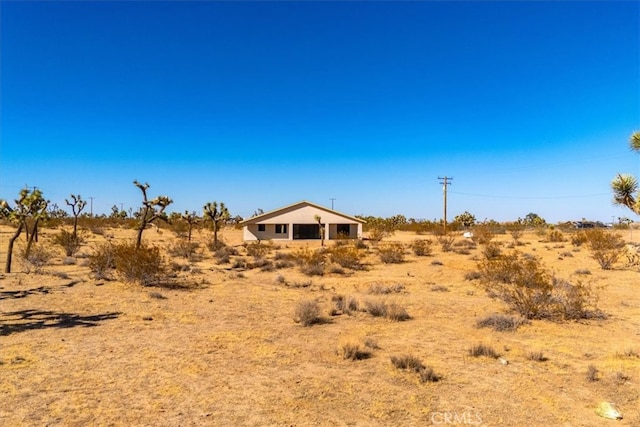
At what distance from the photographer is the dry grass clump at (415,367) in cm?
634

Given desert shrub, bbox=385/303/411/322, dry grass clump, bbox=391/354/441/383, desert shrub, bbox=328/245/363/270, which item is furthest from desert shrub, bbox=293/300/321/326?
desert shrub, bbox=328/245/363/270

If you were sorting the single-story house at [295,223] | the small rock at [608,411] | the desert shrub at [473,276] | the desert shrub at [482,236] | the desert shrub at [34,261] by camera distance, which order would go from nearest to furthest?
1. the small rock at [608,411]
2. the desert shrub at [34,261]
3. the desert shrub at [473,276]
4. the desert shrub at [482,236]
5. the single-story house at [295,223]

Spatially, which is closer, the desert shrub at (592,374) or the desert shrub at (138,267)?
the desert shrub at (592,374)

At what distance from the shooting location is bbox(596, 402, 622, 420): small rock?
17.0 feet

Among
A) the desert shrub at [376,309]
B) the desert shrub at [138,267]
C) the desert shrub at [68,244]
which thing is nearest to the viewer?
the desert shrub at [376,309]

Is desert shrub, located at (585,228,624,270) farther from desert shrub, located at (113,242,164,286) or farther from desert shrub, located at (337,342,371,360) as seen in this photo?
desert shrub, located at (113,242,164,286)

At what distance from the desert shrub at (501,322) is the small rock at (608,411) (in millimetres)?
3885

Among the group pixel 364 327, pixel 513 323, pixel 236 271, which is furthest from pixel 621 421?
pixel 236 271

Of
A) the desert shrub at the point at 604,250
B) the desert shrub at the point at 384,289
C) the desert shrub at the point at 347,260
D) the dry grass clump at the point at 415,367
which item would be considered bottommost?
the dry grass clump at the point at 415,367

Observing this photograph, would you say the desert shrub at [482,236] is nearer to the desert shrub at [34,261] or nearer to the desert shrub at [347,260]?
the desert shrub at [347,260]

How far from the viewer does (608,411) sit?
5.29 meters

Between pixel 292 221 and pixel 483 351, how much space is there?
36.3 meters

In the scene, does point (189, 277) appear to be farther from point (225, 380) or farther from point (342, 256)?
point (225, 380)

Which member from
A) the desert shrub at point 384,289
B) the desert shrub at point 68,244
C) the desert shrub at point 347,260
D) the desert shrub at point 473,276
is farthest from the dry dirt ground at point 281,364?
the desert shrub at point 68,244
